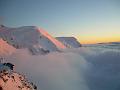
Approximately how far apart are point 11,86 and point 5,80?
9.06ft

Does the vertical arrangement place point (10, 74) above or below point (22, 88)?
above

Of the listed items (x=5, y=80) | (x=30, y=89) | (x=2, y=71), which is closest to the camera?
(x=5, y=80)

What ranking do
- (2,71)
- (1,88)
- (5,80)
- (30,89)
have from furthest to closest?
(30,89) < (2,71) < (5,80) < (1,88)

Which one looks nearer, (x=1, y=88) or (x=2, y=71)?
(x=1, y=88)

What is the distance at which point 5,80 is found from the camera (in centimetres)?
6456

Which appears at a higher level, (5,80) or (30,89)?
(5,80)

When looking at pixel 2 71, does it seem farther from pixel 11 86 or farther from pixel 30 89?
pixel 30 89

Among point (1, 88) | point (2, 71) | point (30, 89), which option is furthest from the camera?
point (30, 89)

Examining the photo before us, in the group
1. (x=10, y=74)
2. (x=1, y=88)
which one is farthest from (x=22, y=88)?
(x=1, y=88)

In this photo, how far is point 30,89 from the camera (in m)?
78.1

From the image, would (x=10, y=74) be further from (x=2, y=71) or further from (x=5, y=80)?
(x=5, y=80)

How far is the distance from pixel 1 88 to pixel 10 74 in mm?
13003

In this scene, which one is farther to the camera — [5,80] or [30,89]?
[30,89]

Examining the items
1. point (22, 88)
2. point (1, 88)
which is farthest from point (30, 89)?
point (1, 88)
